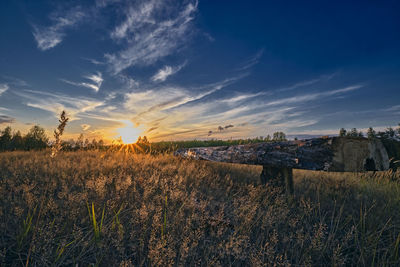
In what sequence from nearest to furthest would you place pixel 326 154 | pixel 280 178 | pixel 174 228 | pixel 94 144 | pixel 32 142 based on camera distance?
1. pixel 174 228
2. pixel 326 154
3. pixel 280 178
4. pixel 94 144
5. pixel 32 142

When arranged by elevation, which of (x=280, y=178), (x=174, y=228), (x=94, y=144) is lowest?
(x=174, y=228)

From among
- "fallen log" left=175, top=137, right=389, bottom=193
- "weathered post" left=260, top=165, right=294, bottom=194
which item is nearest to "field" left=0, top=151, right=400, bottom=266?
"weathered post" left=260, top=165, right=294, bottom=194

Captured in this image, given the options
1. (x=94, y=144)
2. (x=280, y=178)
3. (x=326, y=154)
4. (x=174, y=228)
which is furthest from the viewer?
(x=94, y=144)

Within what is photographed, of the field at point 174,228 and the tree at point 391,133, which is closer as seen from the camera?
the field at point 174,228

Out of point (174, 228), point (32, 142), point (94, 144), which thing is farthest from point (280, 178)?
point (32, 142)

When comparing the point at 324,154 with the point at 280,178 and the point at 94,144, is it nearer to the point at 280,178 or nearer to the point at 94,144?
the point at 280,178

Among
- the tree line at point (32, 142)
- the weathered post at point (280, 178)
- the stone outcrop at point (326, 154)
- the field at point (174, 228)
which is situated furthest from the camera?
the tree line at point (32, 142)

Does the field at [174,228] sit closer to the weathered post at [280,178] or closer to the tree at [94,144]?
the weathered post at [280,178]

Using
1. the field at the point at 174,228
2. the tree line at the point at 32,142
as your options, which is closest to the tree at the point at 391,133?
the field at the point at 174,228

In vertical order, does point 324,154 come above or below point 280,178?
above

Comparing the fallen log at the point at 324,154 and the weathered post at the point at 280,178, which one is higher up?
the fallen log at the point at 324,154

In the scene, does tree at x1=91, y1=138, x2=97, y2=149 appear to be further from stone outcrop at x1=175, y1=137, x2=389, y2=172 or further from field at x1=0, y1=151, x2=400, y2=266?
stone outcrop at x1=175, y1=137, x2=389, y2=172

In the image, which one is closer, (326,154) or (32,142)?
(326,154)

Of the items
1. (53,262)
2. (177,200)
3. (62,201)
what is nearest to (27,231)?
(53,262)
